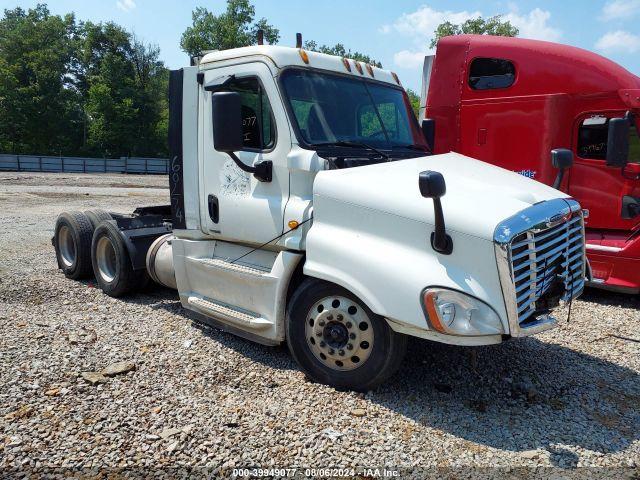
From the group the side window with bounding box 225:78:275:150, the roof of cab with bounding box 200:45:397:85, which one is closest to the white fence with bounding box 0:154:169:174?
the roof of cab with bounding box 200:45:397:85

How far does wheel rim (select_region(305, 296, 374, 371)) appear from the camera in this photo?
3.65 meters

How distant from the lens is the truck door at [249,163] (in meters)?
4.12

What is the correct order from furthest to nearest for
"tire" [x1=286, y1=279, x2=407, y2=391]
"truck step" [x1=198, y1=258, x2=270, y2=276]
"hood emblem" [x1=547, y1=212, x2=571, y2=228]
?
"truck step" [x1=198, y1=258, x2=270, y2=276], "tire" [x1=286, y1=279, x2=407, y2=391], "hood emblem" [x1=547, y1=212, x2=571, y2=228]

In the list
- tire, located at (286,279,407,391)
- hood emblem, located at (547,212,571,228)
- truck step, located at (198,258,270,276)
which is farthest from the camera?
truck step, located at (198,258,270,276)

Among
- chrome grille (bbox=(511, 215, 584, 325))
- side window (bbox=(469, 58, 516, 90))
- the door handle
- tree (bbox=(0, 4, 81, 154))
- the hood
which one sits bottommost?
chrome grille (bbox=(511, 215, 584, 325))

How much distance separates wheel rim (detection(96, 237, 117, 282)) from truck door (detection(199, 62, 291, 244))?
7.58 feet

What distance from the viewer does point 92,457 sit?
3055 mm

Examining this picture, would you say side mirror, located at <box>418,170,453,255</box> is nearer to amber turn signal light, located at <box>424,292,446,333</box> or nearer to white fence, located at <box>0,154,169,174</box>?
amber turn signal light, located at <box>424,292,446,333</box>

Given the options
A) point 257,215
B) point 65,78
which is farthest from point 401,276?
point 65,78

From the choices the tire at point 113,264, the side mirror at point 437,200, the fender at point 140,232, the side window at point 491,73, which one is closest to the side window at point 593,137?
the side window at point 491,73

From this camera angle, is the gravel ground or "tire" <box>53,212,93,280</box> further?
"tire" <box>53,212,93,280</box>

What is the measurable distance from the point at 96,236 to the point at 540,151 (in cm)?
596

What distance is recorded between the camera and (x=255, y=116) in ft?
13.9

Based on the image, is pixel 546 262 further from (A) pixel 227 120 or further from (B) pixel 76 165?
(B) pixel 76 165
